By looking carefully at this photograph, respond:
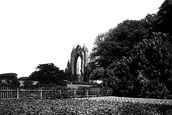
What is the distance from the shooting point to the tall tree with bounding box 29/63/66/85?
287 ft

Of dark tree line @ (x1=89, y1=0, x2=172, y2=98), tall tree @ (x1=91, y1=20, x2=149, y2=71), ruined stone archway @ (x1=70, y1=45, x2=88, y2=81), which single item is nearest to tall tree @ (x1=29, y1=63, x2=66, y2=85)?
ruined stone archway @ (x1=70, y1=45, x2=88, y2=81)

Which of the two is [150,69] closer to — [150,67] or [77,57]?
[150,67]

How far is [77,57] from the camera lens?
75.4 meters

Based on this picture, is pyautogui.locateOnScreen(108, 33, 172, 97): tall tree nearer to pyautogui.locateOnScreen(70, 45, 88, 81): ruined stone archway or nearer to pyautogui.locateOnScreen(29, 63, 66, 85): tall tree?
pyautogui.locateOnScreen(70, 45, 88, 81): ruined stone archway

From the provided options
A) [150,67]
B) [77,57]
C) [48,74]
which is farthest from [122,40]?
[48,74]

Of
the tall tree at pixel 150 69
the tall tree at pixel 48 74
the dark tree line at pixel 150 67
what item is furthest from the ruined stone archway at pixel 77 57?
the tall tree at pixel 150 69

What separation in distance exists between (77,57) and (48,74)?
18403mm

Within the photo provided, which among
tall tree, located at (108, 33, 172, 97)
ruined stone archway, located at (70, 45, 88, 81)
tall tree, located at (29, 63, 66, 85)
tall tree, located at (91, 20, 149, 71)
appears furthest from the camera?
tall tree, located at (29, 63, 66, 85)

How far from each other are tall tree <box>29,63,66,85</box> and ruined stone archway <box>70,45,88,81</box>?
438 inches

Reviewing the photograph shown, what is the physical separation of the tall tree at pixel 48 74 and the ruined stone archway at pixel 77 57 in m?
11.1

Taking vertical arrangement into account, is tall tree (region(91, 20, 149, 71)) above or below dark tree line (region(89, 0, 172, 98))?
above

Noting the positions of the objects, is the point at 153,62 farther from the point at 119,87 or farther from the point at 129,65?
the point at 119,87

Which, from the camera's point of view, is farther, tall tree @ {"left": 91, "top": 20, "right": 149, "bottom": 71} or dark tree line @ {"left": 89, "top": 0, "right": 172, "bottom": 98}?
tall tree @ {"left": 91, "top": 20, "right": 149, "bottom": 71}

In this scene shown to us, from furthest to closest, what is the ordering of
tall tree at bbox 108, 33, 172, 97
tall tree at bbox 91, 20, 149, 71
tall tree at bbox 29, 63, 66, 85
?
tall tree at bbox 29, 63, 66, 85
tall tree at bbox 91, 20, 149, 71
tall tree at bbox 108, 33, 172, 97
